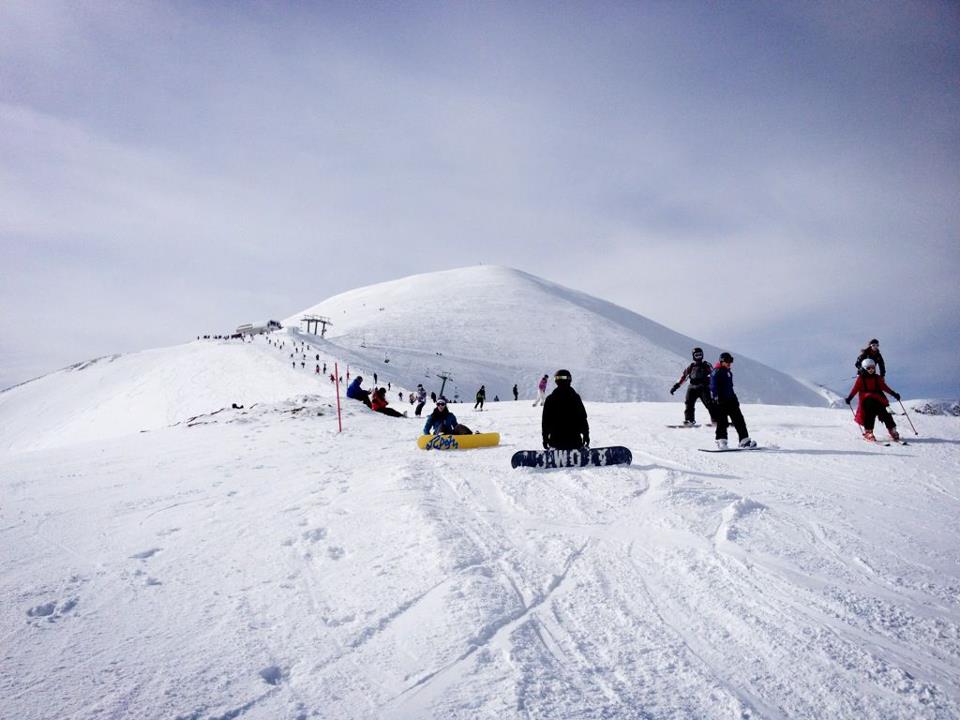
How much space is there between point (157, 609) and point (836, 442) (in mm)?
12165

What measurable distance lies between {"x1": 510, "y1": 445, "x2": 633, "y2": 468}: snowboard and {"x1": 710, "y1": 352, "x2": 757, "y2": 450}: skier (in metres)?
3.02

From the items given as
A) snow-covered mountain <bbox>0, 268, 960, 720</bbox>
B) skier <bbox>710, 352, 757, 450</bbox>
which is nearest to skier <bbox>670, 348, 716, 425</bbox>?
skier <bbox>710, 352, 757, 450</bbox>

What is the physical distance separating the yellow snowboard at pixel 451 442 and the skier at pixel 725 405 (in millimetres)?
4959

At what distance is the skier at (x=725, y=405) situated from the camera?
10406 millimetres

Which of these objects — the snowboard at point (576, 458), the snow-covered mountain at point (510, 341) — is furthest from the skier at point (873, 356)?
the snow-covered mountain at point (510, 341)

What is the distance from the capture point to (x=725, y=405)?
10664mm

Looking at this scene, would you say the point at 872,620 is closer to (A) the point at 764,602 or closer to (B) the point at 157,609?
(A) the point at 764,602

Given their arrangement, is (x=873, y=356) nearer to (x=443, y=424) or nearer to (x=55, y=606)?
(x=443, y=424)

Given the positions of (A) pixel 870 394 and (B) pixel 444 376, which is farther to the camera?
(B) pixel 444 376

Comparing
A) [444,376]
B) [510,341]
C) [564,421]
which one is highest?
[510,341]

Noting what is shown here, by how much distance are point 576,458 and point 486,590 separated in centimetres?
453

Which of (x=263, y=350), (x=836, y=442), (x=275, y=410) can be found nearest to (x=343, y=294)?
(x=263, y=350)

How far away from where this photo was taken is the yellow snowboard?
11609 millimetres

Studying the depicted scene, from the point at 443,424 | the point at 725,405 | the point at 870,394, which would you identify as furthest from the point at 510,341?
the point at 725,405
